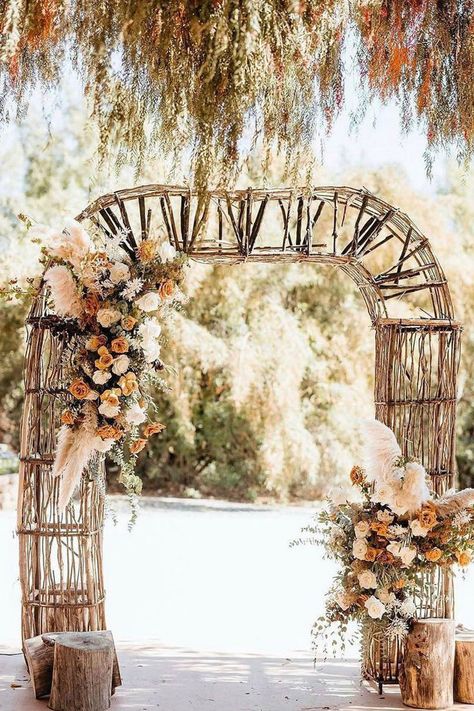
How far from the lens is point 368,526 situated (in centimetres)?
405

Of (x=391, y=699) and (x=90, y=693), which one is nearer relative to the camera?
(x=90, y=693)

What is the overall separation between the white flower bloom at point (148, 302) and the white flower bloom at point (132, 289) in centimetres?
3

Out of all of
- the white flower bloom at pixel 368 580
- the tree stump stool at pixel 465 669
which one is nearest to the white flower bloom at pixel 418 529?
the white flower bloom at pixel 368 580

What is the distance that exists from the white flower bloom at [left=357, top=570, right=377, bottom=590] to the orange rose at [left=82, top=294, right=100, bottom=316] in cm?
153

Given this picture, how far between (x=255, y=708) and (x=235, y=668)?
802mm

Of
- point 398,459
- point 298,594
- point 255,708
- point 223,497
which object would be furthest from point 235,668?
point 223,497

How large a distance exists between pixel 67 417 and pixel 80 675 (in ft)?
3.32

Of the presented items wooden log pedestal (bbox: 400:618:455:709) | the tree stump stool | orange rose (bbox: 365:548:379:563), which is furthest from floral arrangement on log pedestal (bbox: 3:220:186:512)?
the tree stump stool

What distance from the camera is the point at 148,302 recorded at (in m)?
4.07

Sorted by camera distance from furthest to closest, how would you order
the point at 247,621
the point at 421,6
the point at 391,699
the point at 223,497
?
the point at 223,497 < the point at 247,621 < the point at 391,699 < the point at 421,6

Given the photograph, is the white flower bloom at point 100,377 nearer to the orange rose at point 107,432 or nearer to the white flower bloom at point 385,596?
the orange rose at point 107,432

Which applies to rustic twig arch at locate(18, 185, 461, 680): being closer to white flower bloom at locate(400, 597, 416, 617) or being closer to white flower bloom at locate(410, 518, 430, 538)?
white flower bloom at locate(400, 597, 416, 617)

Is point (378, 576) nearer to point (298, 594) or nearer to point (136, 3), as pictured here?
point (136, 3)

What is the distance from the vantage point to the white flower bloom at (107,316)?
4.05 metres
